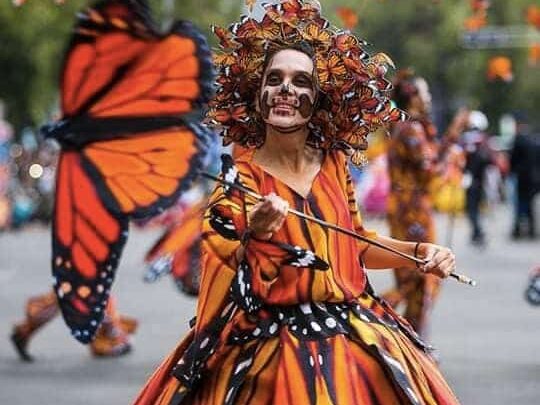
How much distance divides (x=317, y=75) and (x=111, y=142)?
10.8 feet

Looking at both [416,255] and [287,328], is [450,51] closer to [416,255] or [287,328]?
[416,255]

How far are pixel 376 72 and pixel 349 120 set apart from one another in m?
0.16

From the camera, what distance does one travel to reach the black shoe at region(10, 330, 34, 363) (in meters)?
11.4

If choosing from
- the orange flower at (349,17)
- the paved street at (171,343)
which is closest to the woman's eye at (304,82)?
the orange flower at (349,17)

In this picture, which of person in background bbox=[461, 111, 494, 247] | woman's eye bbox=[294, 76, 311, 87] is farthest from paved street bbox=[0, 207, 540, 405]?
woman's eye bbox=[294, 76, 311, 87]

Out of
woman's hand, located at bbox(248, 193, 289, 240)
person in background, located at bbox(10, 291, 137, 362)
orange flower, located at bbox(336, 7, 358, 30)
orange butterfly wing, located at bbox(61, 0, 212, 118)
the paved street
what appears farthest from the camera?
person in background, located at bbox(10, 291, 137, 362)

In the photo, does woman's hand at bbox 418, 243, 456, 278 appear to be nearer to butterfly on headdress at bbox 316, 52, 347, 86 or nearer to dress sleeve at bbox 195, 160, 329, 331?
dress sleeve at bbox 195, 160, 329, 331

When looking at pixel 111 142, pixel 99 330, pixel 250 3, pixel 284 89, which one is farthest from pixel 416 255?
pixel 99 330

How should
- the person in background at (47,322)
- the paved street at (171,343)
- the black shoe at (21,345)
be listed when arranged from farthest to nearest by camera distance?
the black shoe at (21,345) < the person in background at (47,322) < the paved street at (171,343)

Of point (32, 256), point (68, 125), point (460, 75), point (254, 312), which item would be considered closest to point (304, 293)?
point (254, 312)

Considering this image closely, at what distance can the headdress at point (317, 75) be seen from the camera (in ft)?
18.1

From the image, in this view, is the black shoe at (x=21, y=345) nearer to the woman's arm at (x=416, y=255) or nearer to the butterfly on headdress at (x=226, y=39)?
the woman's arm at (x=416, y=255)

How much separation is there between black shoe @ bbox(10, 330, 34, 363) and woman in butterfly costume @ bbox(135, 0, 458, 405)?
599cm

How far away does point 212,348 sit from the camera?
210 inches
